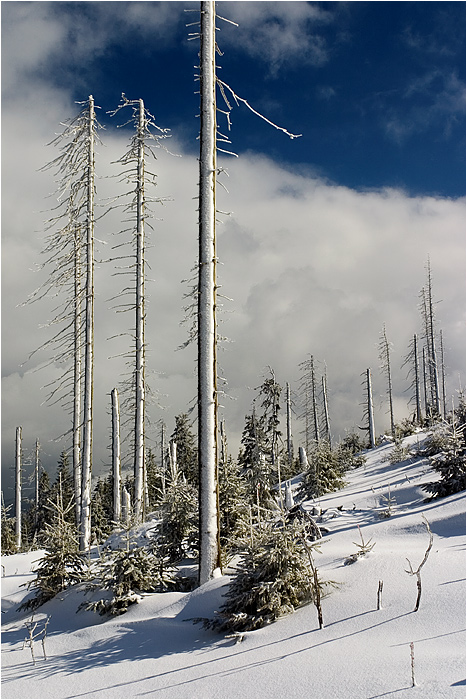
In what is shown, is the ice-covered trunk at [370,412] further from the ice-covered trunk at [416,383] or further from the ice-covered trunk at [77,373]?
the ice-covered trunk at [77,373]

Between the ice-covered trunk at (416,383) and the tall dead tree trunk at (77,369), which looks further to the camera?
the ice-covered trunk at (416,383)

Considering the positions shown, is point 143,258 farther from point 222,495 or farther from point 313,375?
point 313,375

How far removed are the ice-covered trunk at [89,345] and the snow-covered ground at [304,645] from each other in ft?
26.0

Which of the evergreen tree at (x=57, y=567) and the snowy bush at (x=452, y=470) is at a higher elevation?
the snowy bush at (x=452, y=470)

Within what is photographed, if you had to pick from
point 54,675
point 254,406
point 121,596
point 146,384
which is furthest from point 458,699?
point 254,406

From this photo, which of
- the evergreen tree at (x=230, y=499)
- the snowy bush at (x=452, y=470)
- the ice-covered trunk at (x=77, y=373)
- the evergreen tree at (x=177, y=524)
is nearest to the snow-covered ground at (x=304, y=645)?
the evergreen tree at (x=177, y=524)

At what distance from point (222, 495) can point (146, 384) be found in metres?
7.91

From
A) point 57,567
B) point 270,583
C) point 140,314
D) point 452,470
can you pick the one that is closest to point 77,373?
point 140,314

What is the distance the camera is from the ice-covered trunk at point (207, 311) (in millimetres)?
9031

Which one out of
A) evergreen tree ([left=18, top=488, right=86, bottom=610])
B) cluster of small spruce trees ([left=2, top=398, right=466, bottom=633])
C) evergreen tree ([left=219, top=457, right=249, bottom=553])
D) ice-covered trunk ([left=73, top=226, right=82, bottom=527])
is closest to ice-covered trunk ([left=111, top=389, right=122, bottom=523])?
ice-covered trunk ([left=73, top=226, right=82, bottom=527])

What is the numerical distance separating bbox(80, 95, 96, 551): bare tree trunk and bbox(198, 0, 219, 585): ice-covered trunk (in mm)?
8725

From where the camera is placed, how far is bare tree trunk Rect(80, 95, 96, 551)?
56.1 ft

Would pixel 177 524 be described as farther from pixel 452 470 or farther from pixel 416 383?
pixel 416 383

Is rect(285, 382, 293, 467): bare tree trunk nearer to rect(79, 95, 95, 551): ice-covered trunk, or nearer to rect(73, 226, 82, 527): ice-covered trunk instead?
rect(73, 226, 82, 527): ice-covered trunk
